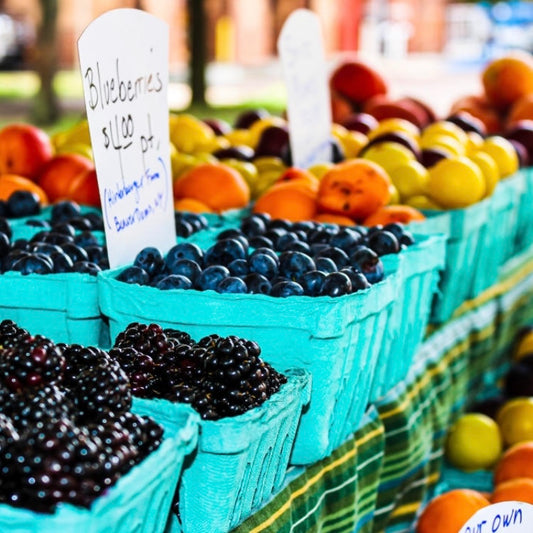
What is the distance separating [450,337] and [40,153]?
1.10m

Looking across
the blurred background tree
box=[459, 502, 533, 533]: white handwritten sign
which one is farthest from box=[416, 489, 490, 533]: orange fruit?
the blurred background tree

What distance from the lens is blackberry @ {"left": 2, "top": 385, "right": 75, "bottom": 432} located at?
2.93ft

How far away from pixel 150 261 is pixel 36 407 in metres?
0.56

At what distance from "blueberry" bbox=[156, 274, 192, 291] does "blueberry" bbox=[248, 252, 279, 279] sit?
4.5 inches

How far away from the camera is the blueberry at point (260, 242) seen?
159 cm

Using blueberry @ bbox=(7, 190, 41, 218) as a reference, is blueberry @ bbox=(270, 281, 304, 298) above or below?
above

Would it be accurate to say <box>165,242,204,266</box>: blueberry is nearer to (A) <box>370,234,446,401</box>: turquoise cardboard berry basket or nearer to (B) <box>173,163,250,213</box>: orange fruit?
(A) <box>370,234,446,401</box>: turquoise cardboard berry basket

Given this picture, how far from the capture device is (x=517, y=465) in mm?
1894

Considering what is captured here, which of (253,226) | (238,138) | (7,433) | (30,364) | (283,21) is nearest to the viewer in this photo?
(7,433)

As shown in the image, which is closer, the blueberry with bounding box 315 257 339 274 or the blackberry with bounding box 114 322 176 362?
the blackberry with bounding box 114 322 176 362

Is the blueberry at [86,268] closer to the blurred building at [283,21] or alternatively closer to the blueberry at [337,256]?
the blueberry at [337,256]

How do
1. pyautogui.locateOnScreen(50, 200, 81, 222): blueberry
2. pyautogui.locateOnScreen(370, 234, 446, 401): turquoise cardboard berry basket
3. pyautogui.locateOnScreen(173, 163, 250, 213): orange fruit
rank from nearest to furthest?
pyautogui.locateOnScreen(370, 234, 446, 401): turquoise cardboard berry basket < pyautogui.locateOnScreen(50, 200, 81, 222): blueberry < pyautogui.locateOnScreen(173, 163, 250, 213): orange fruit

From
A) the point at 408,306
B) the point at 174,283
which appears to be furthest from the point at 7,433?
the point at 408,306

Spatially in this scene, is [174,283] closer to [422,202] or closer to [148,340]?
[148,340]
